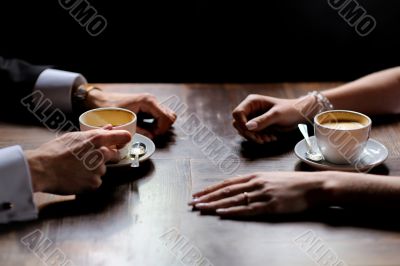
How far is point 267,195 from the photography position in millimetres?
1095

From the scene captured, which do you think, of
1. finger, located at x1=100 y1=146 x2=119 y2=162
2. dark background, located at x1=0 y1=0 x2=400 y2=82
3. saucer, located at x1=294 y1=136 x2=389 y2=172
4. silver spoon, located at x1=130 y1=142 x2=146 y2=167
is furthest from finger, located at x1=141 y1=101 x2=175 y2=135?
dark background, located at x1=0 y1=0 x2=400 y2=82

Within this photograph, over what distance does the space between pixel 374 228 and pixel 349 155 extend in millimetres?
225

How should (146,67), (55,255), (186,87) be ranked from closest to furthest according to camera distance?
(55,255) < (186,87) < (146,67)

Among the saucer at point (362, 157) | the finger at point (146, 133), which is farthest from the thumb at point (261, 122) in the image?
the finger at point (146, 133)

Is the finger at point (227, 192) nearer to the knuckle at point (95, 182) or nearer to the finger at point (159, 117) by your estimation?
the knuckle at point (95, 182)

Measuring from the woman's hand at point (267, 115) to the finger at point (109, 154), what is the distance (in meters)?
0.34

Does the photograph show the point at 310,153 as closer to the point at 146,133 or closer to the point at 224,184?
the point at 224,184

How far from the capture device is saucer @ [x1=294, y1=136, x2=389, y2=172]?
1.22 metres

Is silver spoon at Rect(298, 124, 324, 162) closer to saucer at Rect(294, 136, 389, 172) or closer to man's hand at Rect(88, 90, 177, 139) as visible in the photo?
saucer at Rect(294, 136, 389, 172)

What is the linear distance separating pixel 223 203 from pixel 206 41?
1.50m

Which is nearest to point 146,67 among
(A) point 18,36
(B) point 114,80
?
(B) point 114,80

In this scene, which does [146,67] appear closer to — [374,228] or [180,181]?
[180,181]

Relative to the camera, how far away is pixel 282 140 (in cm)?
142

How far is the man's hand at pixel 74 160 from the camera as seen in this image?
1137 mm
